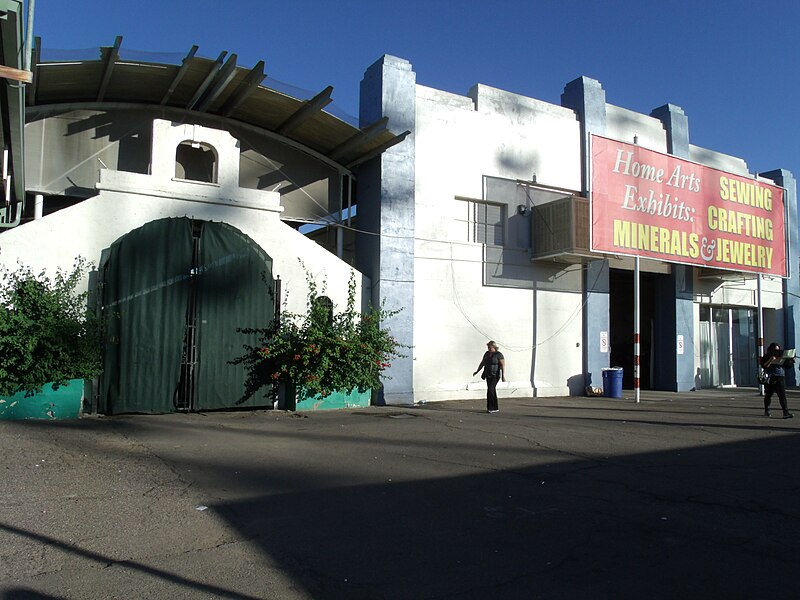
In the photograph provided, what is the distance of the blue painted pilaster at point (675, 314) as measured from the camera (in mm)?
21791

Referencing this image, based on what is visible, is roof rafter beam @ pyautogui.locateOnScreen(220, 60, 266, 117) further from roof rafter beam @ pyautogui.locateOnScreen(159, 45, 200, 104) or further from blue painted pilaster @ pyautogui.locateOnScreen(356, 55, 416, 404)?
blue painted pilaster @ pyautogui.locateOnScreen(356, 55, 416, 404)

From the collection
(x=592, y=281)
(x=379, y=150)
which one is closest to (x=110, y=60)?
(x=379, y=150)

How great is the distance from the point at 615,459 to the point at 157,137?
1108 centimetres

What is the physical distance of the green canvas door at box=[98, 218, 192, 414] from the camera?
12.4 meters

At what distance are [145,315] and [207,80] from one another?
5356mm

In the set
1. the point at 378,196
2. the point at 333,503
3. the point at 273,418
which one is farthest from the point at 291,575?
the point at 378,196

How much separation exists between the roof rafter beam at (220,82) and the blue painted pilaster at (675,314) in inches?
Result: 603

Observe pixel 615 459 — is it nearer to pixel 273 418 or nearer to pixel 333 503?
pixel 333 503

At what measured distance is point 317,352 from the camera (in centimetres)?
1349

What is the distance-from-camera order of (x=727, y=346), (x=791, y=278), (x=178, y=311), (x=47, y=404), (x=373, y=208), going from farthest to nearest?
(x=791, y=278)
(x=727, y=346)
(x=373, y=208)
(x=178, y=311)
(x=47, y=404)

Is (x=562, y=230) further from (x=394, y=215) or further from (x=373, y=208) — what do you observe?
(x=373, y=208)

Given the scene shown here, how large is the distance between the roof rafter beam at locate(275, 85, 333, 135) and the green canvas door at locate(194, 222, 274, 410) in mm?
3522

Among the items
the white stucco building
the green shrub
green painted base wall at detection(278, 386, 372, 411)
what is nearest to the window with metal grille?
the white stucco building

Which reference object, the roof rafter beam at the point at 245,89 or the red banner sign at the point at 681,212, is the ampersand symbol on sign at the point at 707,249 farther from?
the roof rafter beam at the point at 245,89
